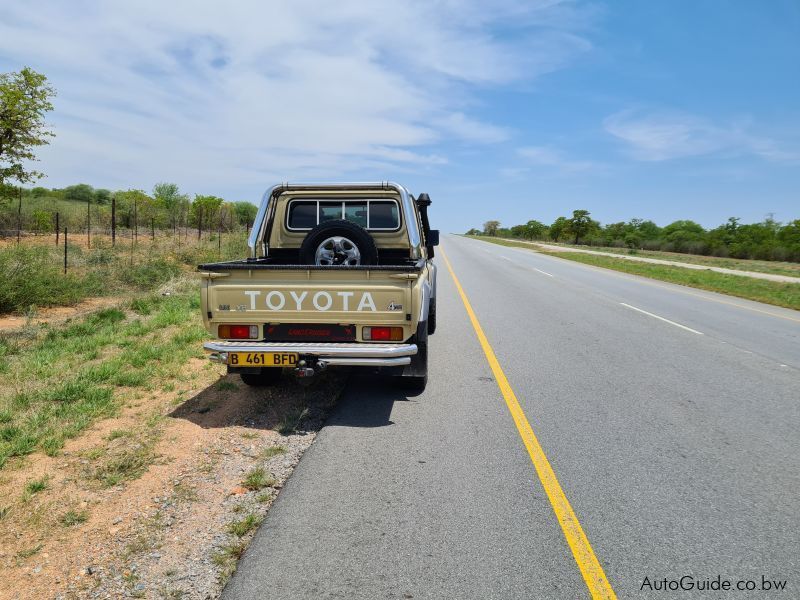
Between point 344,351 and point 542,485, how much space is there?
2043 mm

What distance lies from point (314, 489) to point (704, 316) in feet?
38.5

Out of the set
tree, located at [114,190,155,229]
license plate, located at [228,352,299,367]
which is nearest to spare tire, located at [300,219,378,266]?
license plate, located at [228,352,299,367]

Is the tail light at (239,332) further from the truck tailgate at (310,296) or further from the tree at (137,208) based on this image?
the tree at (137,208)

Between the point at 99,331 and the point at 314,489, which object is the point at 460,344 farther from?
the point at 99,331

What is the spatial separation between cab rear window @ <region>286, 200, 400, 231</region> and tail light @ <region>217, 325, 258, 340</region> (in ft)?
7.82

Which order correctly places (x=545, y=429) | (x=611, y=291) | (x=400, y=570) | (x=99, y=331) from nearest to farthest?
(x=400, y=570)
(x=545, y=429)
(x=99, y=331)
(x=611, y=291)

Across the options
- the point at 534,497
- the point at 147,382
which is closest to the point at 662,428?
the point at 534,497

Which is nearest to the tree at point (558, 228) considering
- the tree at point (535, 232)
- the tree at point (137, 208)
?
the tree at point (535, 232)

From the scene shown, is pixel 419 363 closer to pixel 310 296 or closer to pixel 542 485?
pixel 310 296

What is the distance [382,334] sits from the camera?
4980mm

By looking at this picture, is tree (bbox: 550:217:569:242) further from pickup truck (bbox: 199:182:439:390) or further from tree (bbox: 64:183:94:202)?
pickup truck (bbox: 199:182:439:390)

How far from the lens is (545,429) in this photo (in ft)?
15.6

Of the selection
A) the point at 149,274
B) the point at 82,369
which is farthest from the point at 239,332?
the point at 149,274

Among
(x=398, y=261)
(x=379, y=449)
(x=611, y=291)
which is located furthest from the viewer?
(x=611, y=291)
